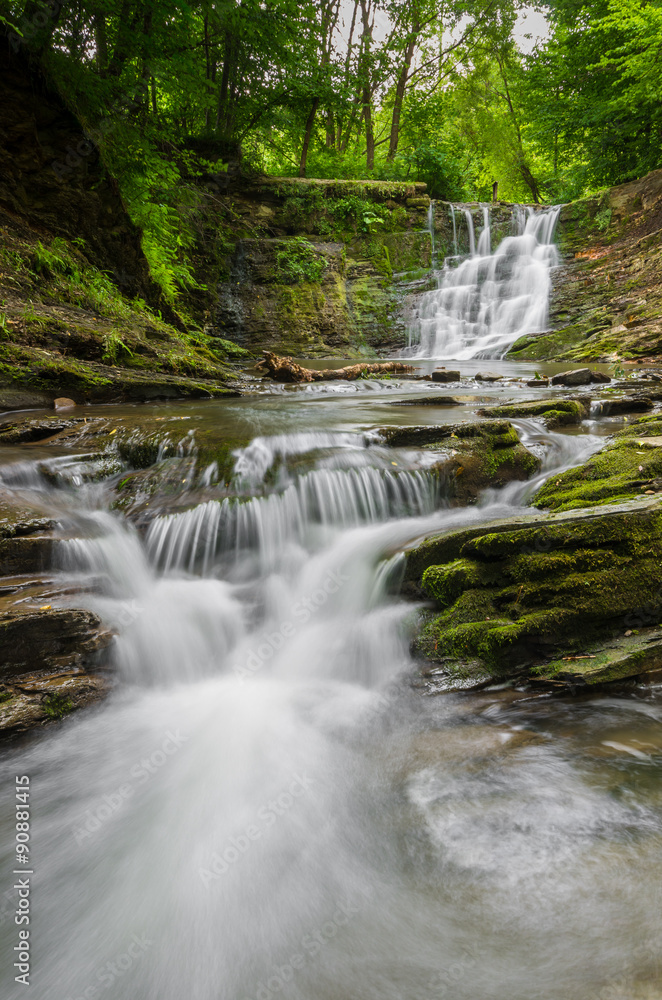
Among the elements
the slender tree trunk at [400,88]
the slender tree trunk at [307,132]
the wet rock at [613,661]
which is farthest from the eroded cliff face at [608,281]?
the wet rock at [613,661]

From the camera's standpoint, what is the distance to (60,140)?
8.15m

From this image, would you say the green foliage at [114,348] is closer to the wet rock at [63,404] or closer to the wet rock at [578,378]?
the wet rock at [63,404]

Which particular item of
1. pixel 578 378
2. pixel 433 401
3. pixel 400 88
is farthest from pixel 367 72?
pixel 433 401

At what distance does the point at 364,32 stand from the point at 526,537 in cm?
2519

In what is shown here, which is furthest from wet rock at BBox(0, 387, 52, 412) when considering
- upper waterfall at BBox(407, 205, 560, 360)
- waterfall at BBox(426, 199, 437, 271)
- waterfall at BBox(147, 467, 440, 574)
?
waterfall at BBox(426, 199, 437, 271)

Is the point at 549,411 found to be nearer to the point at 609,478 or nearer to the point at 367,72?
the point at 609,478

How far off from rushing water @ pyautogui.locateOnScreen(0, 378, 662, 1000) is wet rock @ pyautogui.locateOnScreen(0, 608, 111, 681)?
0.24 m

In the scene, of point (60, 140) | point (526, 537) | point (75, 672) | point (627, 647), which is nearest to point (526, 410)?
point (526, 537)

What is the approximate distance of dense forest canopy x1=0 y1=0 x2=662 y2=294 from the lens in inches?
344

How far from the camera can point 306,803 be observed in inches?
99.5

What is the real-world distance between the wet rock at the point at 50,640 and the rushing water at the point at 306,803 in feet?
0.79

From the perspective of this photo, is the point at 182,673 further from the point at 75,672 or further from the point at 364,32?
the point at 364,32

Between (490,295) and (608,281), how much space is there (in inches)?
121

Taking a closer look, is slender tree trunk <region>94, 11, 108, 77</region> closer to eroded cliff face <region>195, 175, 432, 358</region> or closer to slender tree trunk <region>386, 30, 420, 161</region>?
eroded cliff face <region>195, 175, 432, 358</region>
